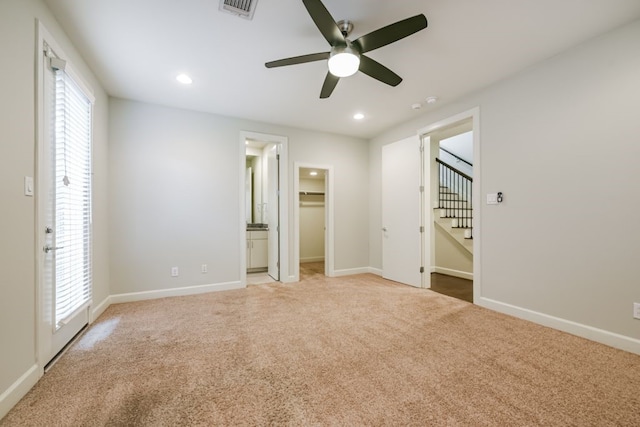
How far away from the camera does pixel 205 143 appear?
4.00 metres

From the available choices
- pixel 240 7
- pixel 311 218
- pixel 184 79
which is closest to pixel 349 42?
pixel 240 7

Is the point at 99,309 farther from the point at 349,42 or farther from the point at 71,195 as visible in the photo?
the point at 349,42

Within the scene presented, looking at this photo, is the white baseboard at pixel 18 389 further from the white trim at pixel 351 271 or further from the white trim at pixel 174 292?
the white trim at pixel 351 271

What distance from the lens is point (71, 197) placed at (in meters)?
2.40

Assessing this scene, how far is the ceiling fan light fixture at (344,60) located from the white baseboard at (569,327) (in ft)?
10.1

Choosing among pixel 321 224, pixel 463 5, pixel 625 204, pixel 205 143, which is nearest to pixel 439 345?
pixel 625 204

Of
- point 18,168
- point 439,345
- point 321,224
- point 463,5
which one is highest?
point 463,5

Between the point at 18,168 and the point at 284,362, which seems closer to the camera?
the point at 18,168

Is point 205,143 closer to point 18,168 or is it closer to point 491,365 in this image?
point 18,168

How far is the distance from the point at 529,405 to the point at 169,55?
155 inches

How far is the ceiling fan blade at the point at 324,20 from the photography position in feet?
5.33

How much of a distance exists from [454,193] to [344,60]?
15.5 ft

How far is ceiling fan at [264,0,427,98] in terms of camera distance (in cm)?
174

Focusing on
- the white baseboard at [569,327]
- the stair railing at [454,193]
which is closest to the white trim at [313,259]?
the stair railing at [454,193]
